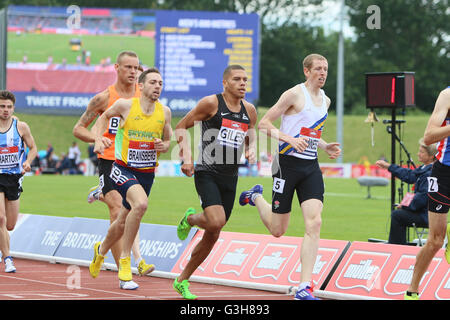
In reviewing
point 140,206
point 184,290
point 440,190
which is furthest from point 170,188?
point 440,190

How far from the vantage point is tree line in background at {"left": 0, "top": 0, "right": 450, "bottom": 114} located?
70.9 m

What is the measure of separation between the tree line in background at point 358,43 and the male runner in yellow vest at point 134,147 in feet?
198

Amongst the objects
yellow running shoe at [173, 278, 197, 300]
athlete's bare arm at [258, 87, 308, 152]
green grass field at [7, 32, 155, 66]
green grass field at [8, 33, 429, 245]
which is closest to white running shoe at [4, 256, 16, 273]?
yellow running shoe at [173, 278, 197, 300]

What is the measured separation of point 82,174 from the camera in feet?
143

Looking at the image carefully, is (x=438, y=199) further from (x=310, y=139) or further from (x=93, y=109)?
(x=93, y=109)

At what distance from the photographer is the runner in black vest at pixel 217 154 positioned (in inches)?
348

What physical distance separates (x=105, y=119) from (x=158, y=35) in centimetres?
3226

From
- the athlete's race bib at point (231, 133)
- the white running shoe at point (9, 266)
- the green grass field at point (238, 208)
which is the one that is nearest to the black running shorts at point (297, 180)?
the athlete's race bib at point (231, 133)

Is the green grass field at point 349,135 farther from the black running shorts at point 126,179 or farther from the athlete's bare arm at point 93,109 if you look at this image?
the black running shorts at point 126,179

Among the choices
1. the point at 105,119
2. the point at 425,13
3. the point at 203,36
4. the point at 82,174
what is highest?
the point at 425,13

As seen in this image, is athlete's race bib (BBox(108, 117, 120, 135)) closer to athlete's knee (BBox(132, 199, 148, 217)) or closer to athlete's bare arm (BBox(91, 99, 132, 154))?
athlete's bare arm (BBox(91, 99, 132, 154))
